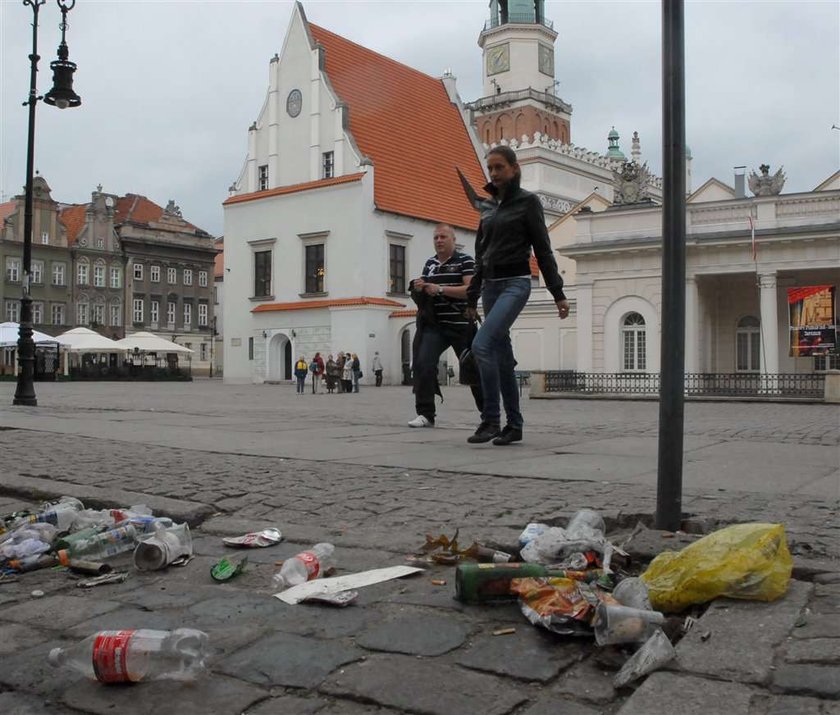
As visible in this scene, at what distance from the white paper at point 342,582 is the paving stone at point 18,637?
0.69 metres

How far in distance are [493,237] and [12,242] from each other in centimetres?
6684

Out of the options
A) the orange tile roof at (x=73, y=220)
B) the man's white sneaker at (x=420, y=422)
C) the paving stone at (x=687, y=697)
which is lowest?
the paving stone at (x=687, y=697)

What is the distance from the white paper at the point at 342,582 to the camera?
8.97 ft

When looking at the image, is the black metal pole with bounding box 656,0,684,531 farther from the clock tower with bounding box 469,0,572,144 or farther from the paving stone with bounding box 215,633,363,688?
the clock tower with bounding box 469,0,572,144

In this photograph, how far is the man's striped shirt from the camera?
8023 mm

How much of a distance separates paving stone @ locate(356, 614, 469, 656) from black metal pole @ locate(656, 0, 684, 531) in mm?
1131

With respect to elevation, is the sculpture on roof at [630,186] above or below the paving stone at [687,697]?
above

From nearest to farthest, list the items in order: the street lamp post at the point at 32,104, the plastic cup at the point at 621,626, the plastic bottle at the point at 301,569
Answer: the plastic cup at the point at 621,626
the plastic bottle at the point at 301,569
the street lamp post at the point at 32,104

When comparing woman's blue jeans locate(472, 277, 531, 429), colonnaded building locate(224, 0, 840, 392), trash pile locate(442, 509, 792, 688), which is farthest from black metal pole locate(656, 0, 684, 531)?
colonnaded building locate(224, 0, 840, 392)

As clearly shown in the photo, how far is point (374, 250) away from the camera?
40.8 m

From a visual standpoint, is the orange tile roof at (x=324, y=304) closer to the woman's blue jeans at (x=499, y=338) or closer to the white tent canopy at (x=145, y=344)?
the white tent canopy at (x=145, y=344)

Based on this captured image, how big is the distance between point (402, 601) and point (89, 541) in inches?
54.5

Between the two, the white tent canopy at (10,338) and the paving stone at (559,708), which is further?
the white tent canopy at (10,338)

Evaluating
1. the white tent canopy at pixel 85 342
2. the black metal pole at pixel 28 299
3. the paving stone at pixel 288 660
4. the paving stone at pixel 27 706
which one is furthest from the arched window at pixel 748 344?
the paving stone at pixel 27 706
